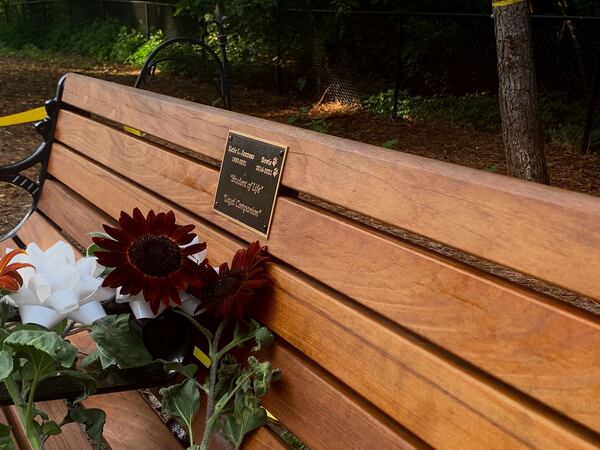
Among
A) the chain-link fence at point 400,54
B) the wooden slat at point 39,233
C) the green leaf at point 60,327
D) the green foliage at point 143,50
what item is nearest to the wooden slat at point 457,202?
the green leaf at point 60,327

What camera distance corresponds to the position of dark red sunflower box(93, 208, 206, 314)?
162 cm

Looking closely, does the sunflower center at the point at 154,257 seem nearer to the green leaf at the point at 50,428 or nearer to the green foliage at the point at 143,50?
the green leaf at the point at 50,428

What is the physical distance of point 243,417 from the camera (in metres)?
1.65

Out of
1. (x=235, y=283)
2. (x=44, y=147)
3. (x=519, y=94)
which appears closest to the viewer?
(x=235, y=283)

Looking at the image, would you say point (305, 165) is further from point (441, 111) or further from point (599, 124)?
point (441, 111)

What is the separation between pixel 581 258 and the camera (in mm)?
1048

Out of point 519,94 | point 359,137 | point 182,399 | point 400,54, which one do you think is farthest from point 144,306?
point 400,54

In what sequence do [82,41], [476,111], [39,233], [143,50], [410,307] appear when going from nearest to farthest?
[410,307] → [39,233] → [476,111] → [143,50] → [82,41]

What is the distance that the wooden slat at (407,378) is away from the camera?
1.13 metres

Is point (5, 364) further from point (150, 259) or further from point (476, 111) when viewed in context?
point (476, 111)

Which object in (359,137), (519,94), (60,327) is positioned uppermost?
(60,327)

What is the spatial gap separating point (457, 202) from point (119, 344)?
87 cm

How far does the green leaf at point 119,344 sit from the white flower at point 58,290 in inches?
1.3

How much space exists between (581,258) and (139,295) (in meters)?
1.01
